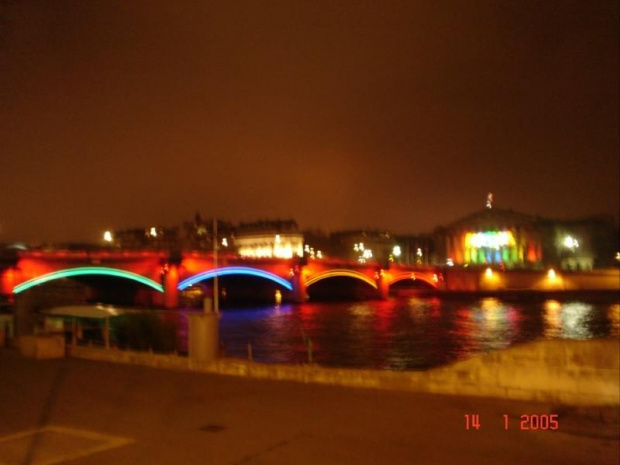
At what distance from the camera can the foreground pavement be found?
6895mm

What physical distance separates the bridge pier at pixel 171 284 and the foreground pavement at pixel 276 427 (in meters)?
47.4

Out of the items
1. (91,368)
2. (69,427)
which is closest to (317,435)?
(69,427)

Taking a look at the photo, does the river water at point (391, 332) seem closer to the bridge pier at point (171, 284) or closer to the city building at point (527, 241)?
the bridge pier at point (171, 284)

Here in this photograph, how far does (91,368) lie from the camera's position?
44.2 feet

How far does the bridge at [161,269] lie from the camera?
5112cm

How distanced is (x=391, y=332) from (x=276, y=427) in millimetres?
33525

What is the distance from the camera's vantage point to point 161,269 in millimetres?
58750

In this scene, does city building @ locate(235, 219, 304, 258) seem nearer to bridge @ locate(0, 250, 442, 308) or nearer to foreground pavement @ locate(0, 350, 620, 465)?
bridge @ locate(0, 250, 442, 308)

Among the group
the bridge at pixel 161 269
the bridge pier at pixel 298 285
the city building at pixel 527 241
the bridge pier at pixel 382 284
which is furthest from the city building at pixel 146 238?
the city building at pixel 527 241

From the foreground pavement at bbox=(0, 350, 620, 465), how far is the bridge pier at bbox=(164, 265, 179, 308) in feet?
155

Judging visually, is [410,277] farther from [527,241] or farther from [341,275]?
[527,241]

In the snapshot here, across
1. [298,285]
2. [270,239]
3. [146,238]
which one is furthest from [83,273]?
[270,239]

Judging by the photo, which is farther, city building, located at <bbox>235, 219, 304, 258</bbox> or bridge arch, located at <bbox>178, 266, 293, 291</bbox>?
city building, located at <bbox>235, 219, 304, 258</bbox>

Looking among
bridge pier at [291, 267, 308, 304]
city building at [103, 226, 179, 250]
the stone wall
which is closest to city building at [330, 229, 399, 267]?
city building at [103, 226, 179, 250]
